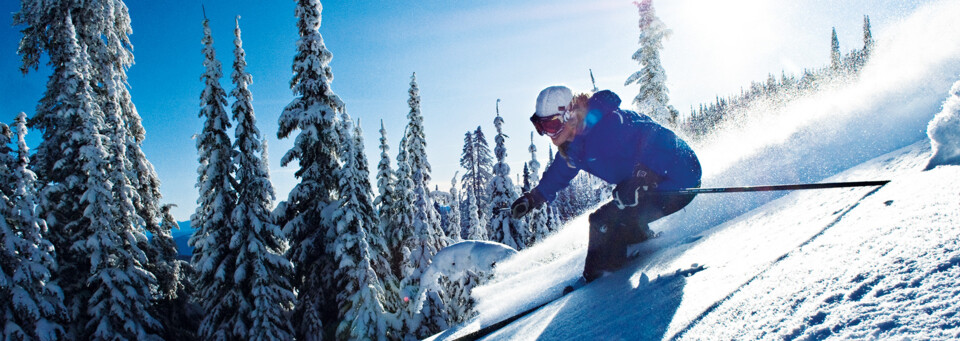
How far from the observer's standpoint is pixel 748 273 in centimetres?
188

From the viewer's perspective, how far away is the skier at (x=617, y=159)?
3.31 metres

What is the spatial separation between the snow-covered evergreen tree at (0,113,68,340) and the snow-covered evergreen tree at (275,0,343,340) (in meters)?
6.19

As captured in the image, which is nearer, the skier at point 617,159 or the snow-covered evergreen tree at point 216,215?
the skier at point 617,159

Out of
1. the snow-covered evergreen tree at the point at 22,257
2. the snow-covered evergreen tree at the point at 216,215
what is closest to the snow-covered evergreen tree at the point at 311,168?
the snow-covered evergreen tree at the point at 216,215

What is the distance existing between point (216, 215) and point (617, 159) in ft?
48.6

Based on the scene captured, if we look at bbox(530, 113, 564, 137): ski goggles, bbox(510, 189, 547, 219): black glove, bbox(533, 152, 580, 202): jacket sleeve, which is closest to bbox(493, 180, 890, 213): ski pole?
bbox(530, 113, 564, 137): ski goggles

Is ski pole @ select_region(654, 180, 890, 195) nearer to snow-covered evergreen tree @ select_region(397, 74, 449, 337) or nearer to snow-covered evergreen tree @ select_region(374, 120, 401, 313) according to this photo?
snow-covered evergreen tree @ select_region(397, 74, 449, 337)

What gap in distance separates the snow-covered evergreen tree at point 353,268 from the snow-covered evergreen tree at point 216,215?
11.5 ft

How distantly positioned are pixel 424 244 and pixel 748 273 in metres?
17.8

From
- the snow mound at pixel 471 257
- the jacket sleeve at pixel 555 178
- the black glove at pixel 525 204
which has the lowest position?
the snow mound at pixel 471 257

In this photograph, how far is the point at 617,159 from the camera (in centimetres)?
364

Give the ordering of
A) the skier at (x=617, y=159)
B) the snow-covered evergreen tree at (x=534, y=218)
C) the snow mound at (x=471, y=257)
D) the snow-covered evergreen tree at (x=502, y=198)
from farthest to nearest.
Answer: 1. the snow-covered evergreen tree at (x=534, y=218)
2. the snow-covered evergreen tree at (x=502, y=198)
3. the snow mound at (x=471, y=257)
4. the skier at (x=617, y=159)

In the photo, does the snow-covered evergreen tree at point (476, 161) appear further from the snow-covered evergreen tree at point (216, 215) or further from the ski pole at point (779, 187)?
the ski pole at point (779, 187)

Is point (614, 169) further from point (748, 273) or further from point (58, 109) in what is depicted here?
point (58, 109)
